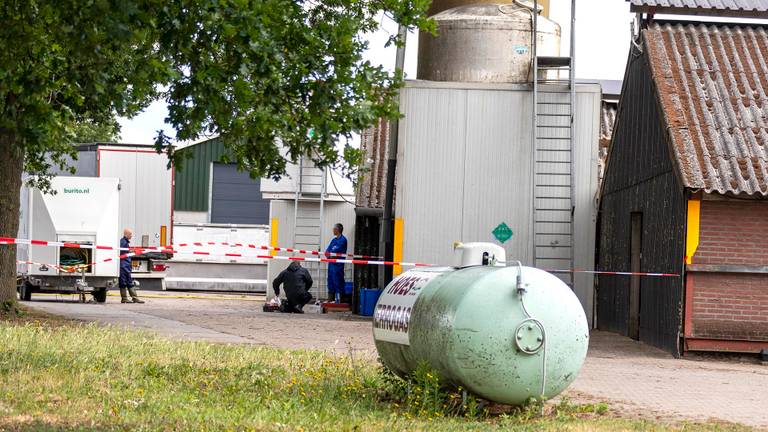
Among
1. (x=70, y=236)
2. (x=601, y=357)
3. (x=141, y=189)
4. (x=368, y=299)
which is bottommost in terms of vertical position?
(x=601, y=357)

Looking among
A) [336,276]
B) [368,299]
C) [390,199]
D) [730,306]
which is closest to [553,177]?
[390,199]

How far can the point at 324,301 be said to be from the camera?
31.2 meters

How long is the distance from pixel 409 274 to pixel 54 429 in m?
4.53

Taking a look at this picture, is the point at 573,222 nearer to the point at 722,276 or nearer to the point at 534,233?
the point at 534,233

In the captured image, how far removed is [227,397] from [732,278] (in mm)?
9783

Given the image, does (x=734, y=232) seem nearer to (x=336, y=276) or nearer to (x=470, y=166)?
(x=470, y=166)

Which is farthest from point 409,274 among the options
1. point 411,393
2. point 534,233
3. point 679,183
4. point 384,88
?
point 534,233

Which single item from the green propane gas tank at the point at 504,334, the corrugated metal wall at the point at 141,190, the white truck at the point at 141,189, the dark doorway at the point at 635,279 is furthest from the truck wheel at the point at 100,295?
the green propane gas tank at the point at 504,334

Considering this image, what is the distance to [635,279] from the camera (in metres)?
23.0

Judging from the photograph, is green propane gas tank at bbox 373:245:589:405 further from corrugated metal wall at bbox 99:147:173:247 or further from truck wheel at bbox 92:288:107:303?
corrugated metal wall at bbox 99:147:173:247

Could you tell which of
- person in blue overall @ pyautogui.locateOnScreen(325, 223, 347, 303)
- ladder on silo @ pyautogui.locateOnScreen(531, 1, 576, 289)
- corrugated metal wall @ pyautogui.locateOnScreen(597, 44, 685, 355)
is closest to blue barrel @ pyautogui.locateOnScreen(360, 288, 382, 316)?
person in blue overall @ pyautogui.locateOnScreen(325, 223, 347, 303)

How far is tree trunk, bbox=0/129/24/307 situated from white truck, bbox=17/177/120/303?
24.2 ft

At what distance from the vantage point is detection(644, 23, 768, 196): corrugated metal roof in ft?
62.8

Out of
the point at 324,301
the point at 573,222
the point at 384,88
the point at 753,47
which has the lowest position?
the point at 324,301
